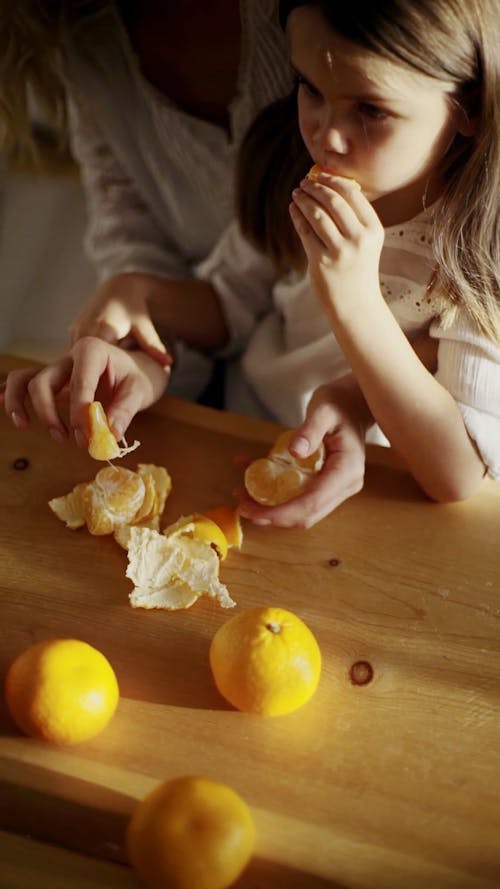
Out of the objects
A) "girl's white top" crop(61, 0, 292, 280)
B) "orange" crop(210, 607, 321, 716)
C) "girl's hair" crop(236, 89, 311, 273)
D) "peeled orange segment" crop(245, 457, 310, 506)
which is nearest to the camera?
"orange" crop(210, 607, 321, 716)

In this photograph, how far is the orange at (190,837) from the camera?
71 cm

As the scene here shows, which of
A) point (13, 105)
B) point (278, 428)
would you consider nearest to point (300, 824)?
point (278, 428)

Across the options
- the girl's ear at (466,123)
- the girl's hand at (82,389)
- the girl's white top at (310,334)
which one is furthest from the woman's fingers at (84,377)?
the girl's ear at (466,123)

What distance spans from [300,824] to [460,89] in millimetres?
740

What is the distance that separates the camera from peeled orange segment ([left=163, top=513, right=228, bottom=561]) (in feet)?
3.16

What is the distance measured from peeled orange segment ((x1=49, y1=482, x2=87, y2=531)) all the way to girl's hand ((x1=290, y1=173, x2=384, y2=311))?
0.36m

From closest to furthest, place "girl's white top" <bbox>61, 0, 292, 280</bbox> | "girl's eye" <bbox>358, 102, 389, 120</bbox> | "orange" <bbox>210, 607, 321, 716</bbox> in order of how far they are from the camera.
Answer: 1. "orange" <bbox>210, 607, 321, 716</bbox>
2. "girl's eye" <bbox>358, 102, 389, 120</bbox>
3. "girl's white top" <bbox>61, 0, 292, 280</bbox>

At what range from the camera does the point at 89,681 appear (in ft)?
2.68

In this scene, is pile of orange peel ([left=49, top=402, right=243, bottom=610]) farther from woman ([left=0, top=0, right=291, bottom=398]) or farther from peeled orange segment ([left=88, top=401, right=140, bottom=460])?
woman ([left=0, top=0, right=291, bottom=398])

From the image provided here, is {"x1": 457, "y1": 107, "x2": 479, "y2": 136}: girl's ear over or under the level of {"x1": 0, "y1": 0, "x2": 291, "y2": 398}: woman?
over

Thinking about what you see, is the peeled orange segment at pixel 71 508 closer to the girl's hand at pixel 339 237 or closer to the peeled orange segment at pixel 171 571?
the peeled orange segment at pixel 171 571

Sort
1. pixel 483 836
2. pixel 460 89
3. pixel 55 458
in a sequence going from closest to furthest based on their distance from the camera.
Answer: pixel 483 836 < pixel 460 89 < pixel 55 458

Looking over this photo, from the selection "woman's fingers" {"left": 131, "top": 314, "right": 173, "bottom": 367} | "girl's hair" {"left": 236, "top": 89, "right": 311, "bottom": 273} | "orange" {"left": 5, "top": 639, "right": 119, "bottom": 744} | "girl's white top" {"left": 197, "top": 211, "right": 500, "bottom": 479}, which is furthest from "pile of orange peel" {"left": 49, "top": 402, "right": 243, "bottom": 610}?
"girl's hair" {"left": 236, "top": 89, "right": 311, "bottom": 273}

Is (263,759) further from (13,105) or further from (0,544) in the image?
(13,105)
